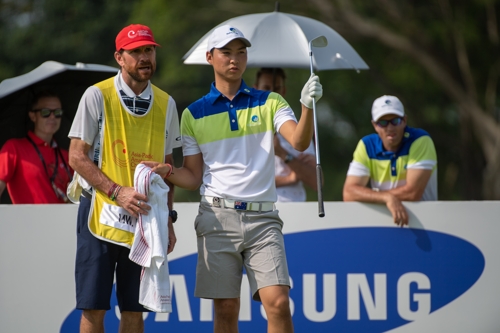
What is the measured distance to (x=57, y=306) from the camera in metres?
6.43

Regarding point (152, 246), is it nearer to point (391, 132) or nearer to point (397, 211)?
point (397, 211)

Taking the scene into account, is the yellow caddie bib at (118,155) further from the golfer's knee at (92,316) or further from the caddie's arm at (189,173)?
the golfer's knee at (92,316)

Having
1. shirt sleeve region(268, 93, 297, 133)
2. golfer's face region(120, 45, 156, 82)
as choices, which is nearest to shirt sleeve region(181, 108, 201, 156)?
golfer's face region(120, 45, 156, 82)

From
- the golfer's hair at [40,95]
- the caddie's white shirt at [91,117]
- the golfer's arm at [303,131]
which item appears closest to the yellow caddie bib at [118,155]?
the caddie's white shirt at [91,117]

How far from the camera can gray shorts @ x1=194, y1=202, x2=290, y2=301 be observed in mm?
5211

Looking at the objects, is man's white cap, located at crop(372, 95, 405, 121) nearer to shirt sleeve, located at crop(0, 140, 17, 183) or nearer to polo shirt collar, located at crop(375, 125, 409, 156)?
polo shirt collar, located at crop(375, 125, 409, 156)

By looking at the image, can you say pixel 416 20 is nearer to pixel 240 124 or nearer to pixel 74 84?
pixel 74 84

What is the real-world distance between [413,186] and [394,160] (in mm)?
282

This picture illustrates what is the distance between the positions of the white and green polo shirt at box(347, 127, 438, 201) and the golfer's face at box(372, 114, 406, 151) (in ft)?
0.14

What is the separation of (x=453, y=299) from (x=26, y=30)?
16.6 meters

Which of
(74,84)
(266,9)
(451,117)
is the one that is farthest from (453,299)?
(451,117)

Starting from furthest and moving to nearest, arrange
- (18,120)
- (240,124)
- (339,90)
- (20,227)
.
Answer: (339,90) < (18,120) < (20,227) < (240,124)

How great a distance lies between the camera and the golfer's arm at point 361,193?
258 inches

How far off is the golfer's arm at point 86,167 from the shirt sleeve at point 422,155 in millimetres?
2707
